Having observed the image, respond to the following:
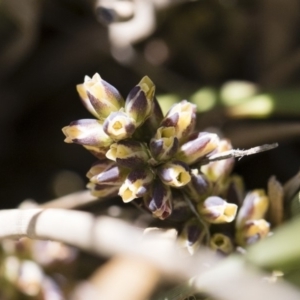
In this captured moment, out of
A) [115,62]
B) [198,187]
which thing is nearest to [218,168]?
[198,187]

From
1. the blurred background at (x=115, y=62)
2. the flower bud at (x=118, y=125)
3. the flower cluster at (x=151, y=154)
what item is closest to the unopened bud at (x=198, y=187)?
the flower cluster at (x=151, y=154)

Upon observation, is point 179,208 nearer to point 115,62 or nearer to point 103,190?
point 103,190

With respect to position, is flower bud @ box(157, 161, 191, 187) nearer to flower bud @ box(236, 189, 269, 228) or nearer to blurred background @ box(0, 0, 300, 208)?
flower bud @ box(236, 189, 269, 228)

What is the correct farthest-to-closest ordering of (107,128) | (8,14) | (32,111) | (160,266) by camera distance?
(32,111)
(8,14)
(107,128)
(160,266)

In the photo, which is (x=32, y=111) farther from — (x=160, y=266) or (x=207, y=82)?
(x=160, y=266)

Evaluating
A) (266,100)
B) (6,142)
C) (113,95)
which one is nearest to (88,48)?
(6,142)

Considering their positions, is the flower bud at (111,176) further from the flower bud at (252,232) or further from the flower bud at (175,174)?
the flower bud at (252,232)
